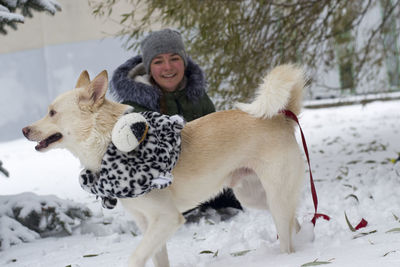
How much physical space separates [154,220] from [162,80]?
1.62 m

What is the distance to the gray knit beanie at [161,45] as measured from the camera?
3227mm

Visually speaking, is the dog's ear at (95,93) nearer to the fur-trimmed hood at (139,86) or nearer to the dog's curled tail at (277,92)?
the dog's curled tail at (277,92)

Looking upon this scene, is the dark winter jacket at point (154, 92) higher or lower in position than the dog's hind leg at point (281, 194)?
higher

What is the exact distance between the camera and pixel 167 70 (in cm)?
334

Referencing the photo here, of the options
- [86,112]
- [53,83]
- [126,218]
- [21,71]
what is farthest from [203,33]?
[21,71]

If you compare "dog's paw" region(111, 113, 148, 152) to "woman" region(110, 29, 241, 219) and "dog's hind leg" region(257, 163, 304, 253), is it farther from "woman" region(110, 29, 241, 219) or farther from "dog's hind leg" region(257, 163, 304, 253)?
"woman" region(110, 29, 241, 219)

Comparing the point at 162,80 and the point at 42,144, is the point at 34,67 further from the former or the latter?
the point at 42,144

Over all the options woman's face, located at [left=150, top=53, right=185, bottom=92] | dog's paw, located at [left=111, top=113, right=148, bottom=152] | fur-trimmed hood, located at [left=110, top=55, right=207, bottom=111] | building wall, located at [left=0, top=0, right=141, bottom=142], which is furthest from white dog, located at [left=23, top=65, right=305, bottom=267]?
building wall, located at [left=0, top=0, right=141, bottom=142]

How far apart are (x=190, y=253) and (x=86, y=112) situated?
1.23 metres

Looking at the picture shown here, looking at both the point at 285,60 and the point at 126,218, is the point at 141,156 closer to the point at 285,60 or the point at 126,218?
the point at 126,218

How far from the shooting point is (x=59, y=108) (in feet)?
6.48

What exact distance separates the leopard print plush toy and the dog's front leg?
0.29 ft

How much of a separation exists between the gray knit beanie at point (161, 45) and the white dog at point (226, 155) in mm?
1085

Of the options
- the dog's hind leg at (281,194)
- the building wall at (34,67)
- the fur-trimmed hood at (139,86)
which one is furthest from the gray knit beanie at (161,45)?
the building wall at (34,67)
